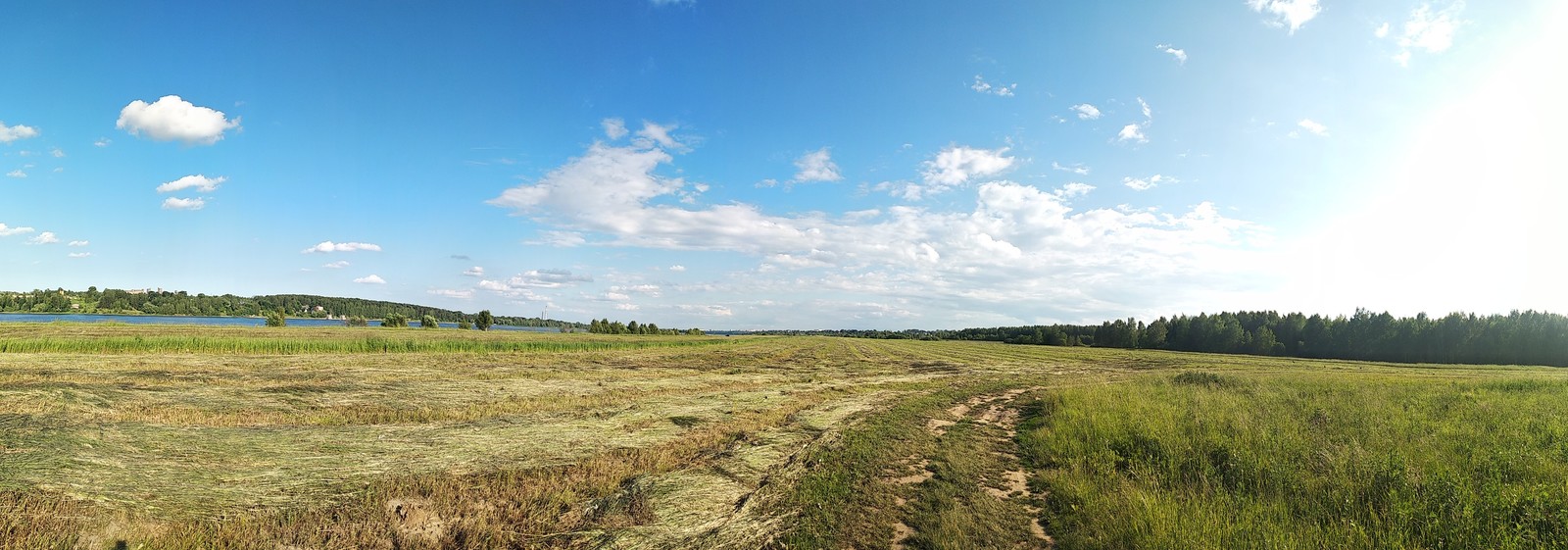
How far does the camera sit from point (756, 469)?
10.8 metres

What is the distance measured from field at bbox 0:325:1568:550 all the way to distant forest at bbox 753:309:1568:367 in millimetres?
90538

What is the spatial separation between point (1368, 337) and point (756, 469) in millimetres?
123938

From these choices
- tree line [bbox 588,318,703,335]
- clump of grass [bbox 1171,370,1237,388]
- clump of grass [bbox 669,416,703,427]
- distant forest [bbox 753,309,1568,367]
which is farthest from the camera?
tree line [bbox 588,318,703,335]

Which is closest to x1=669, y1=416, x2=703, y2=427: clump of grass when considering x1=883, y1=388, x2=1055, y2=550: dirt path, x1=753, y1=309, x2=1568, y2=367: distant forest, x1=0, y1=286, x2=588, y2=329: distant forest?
x1=883, y1=388, x2=1055, y2=550: dirt path

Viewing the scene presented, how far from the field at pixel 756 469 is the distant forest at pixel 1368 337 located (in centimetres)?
9054

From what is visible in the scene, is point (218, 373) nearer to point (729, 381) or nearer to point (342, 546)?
point (729, 381)

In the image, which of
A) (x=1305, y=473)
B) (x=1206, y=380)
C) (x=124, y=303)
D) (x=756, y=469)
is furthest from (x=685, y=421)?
(x=124, y=303)

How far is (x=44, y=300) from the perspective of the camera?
142 meters

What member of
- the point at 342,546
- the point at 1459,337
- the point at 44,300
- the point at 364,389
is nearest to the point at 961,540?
the point at 342,546

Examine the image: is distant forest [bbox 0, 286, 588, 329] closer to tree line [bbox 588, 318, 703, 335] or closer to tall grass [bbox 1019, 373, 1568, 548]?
tree line [bbox 588, 318, 703, 335]

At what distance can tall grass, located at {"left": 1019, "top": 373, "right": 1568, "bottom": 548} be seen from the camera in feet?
22.7

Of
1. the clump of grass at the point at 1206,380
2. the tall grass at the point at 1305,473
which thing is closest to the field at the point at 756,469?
the tall grass at the point at 1305,473

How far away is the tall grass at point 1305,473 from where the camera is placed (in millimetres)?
6934

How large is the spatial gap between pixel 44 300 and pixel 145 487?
229m
